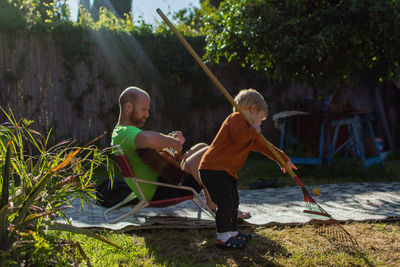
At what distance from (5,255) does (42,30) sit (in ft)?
21.9

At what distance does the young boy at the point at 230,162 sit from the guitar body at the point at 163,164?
0.44m

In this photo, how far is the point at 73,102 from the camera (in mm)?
7324

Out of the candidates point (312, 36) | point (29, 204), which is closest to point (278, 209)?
point (29, 204)

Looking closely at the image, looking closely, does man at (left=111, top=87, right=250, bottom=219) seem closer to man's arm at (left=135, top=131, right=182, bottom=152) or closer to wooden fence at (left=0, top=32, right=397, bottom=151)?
man's arm at (left=135, top=131, right=182, bottom=152)

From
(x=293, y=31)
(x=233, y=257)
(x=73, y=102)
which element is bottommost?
(x=233, y=257)

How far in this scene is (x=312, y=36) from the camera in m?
5.07

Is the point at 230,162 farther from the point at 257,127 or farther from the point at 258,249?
the point at 258,249

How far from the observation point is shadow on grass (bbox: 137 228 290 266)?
2232 mm

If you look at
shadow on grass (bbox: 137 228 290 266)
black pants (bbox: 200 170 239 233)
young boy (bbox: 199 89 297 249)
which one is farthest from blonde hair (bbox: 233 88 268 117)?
shadow on grass (bbox: 137 228 290 266)

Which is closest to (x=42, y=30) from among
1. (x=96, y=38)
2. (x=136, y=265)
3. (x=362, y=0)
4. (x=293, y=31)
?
(x=96, y=38)

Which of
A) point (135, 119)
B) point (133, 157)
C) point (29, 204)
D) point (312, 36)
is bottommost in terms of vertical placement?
point (29, 204)

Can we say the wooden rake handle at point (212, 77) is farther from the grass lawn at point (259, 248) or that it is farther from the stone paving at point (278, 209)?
the stone paving at point (278, 209)

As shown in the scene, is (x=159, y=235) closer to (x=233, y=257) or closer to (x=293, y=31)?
(x=233, y=257)

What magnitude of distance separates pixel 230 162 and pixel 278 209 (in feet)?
4.34
